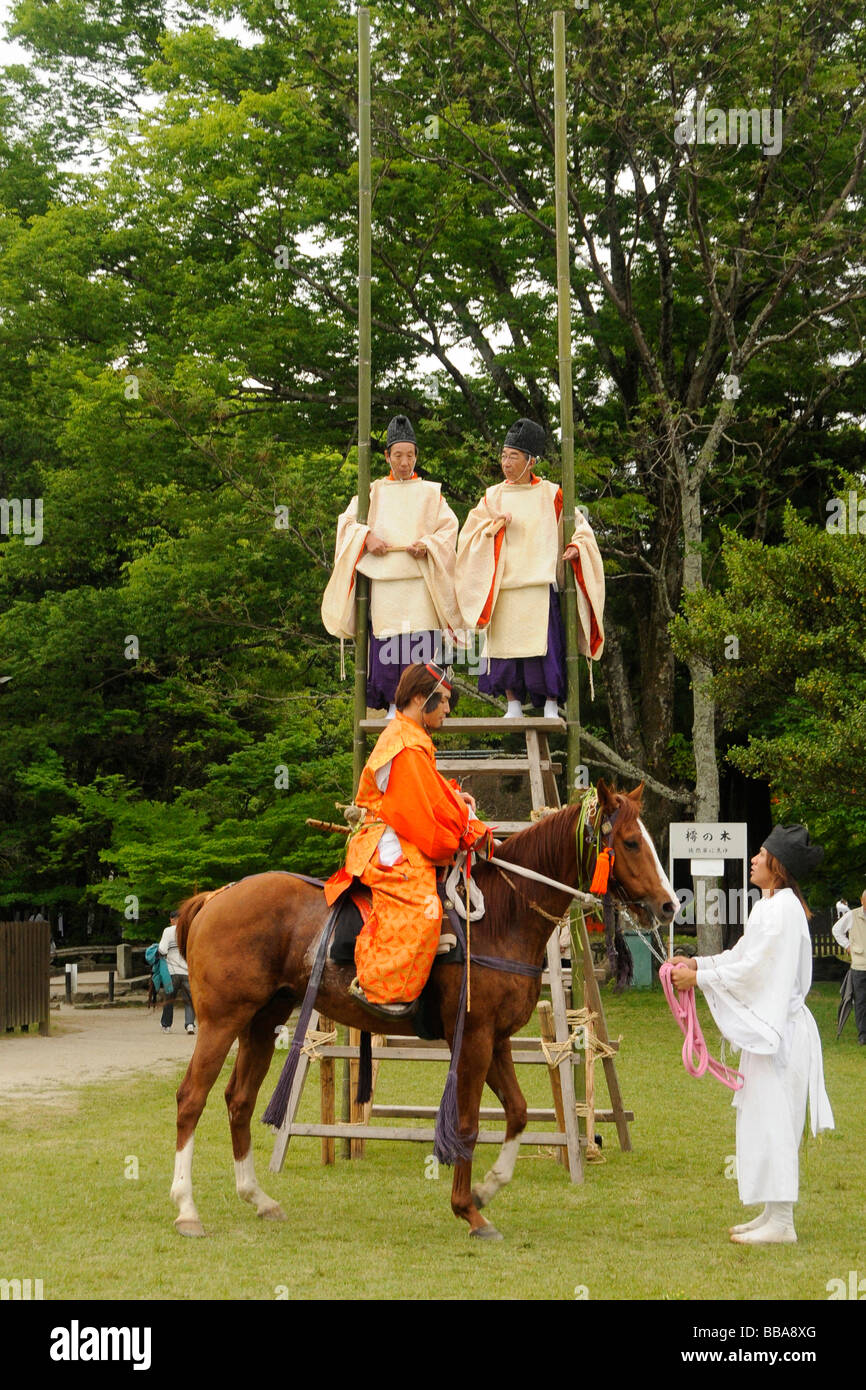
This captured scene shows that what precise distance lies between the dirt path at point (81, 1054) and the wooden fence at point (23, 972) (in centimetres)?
27

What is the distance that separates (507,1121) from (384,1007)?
85 cm

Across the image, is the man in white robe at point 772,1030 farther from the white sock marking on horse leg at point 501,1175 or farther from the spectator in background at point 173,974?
the spectator in background at point 173,974

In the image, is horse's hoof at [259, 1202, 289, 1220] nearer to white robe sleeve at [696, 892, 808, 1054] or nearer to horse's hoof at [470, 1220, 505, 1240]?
horse's hoof at [470, 1220, 505, 1240]

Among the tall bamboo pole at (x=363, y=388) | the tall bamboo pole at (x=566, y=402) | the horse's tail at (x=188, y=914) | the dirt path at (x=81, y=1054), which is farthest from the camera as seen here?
the dirt path at (x=81, y=1054)

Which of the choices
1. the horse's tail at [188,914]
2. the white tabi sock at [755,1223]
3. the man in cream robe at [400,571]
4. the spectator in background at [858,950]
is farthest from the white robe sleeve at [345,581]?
the spectator in background at [858,950]

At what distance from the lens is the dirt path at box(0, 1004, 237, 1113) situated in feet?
44.7

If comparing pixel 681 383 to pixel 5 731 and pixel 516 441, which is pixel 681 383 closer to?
pixel 5 731

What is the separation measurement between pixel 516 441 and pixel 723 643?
837 cm

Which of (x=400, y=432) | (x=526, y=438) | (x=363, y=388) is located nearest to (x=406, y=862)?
(x=526, y=438)

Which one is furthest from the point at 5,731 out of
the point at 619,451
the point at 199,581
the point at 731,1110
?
the point at 731,1110

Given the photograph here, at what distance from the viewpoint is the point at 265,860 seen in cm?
2091

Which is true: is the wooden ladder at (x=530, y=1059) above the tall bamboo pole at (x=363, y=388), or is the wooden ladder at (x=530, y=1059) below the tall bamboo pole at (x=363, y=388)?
below

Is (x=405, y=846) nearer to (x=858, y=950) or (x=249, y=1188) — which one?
(x=249, y=1188)

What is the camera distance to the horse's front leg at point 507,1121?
24.4 ft
